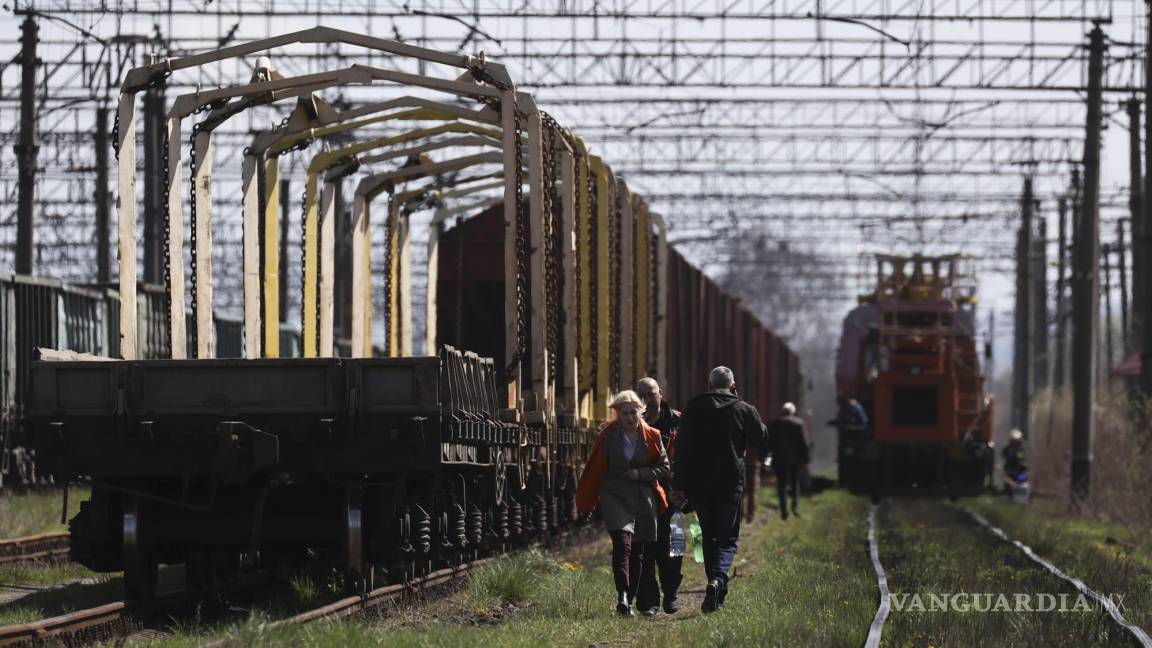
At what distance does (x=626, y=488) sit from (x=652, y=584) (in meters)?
0.75

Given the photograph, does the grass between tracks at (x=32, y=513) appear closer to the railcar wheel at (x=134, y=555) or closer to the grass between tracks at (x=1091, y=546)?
the railcar wheel at (x=134, y=555)

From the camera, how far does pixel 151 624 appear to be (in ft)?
38.4

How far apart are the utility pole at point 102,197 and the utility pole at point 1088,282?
1486cm

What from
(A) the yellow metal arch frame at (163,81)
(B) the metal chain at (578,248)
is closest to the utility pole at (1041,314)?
(B) the metal chain at (578,248)

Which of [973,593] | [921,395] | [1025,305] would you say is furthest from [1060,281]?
[973,593]

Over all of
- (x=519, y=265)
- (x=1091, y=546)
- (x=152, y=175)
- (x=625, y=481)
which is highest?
(x=152, y=175)

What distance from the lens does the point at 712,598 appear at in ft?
39.8

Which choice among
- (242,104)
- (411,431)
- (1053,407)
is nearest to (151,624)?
(411,431)

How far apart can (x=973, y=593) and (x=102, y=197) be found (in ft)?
68.4

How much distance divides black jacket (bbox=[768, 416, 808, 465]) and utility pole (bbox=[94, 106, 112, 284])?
37.8 feet

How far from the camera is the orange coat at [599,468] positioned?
38.6 ft

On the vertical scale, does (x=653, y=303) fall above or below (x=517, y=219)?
below

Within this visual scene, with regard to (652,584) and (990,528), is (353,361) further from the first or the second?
(990,528)

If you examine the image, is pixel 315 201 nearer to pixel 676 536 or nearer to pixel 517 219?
pixel 517 219
